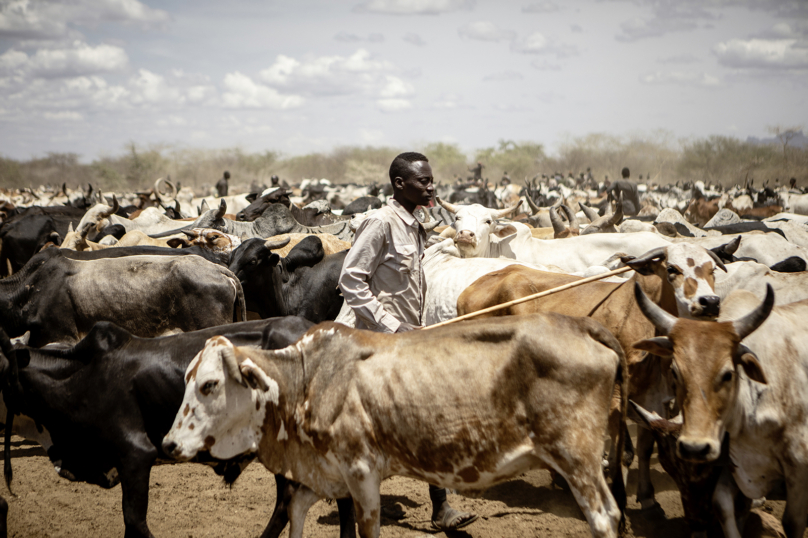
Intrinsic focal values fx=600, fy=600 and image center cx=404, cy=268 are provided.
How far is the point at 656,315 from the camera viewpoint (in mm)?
3293

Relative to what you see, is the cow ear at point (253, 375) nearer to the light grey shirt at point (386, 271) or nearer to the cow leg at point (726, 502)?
the light grey shirt at point (386, 271)

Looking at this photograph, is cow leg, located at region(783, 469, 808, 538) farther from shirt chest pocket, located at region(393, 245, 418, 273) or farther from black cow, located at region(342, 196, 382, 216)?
black cow, located at region(342, 196, 382, 216)

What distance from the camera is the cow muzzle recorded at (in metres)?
2.89

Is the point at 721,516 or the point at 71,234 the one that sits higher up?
the point at 71,234

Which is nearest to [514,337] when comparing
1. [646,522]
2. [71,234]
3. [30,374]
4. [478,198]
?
[646,522]

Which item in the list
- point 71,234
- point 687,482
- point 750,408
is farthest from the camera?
point 71,234

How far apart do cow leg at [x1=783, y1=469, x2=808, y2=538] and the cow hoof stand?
180 cm

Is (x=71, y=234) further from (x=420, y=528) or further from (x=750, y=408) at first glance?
(x=750, y=408)

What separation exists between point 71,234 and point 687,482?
28.6ft

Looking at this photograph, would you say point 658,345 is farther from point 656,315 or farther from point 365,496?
point 365,496

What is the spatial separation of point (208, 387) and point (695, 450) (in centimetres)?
237

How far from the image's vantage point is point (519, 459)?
2.79 m

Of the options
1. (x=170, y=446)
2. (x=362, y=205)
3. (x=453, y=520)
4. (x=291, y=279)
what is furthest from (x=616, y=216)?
(x=170, y=446)

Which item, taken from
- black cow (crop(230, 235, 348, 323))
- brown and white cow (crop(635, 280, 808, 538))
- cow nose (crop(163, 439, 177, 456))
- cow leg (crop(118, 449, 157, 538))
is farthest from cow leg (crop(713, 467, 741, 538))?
black cow (crop(230, 235, 348, 323))
